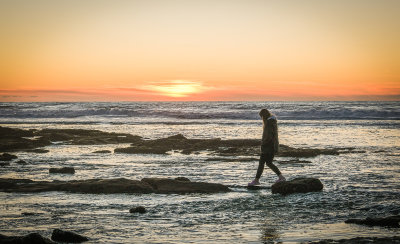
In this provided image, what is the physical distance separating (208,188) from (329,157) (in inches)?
389

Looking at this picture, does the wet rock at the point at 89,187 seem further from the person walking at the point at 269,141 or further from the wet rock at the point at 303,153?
the wet rock at the point at 303,153

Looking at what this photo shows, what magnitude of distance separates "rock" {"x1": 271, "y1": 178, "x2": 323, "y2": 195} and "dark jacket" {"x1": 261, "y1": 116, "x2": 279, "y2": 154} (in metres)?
1.69

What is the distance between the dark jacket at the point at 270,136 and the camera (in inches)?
508

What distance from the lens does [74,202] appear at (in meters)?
10.4

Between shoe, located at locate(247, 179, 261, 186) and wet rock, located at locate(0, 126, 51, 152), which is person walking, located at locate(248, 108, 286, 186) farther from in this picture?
wet rock, located at locate(0, 126, 51, 152)

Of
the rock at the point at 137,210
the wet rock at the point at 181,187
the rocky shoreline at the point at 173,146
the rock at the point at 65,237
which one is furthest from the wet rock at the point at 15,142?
the rock at the point at 65,237

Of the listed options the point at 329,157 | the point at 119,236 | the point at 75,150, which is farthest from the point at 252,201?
the point at 75,150

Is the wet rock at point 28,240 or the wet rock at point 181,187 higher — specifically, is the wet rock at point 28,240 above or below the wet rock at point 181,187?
above

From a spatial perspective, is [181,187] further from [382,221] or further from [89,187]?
[382,221]

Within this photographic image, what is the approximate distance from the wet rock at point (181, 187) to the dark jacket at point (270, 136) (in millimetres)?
1893

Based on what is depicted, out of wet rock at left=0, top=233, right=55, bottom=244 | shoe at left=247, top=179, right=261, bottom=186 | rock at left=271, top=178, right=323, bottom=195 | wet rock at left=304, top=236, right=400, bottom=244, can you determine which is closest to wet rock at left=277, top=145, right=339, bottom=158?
shoe at left=247, top=179, right=261, bottom=186

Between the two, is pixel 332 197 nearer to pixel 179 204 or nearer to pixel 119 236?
pixel 179 204

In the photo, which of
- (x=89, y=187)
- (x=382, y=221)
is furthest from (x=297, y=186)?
(x=89, y=187)

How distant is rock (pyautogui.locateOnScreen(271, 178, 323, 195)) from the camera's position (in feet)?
36.8
